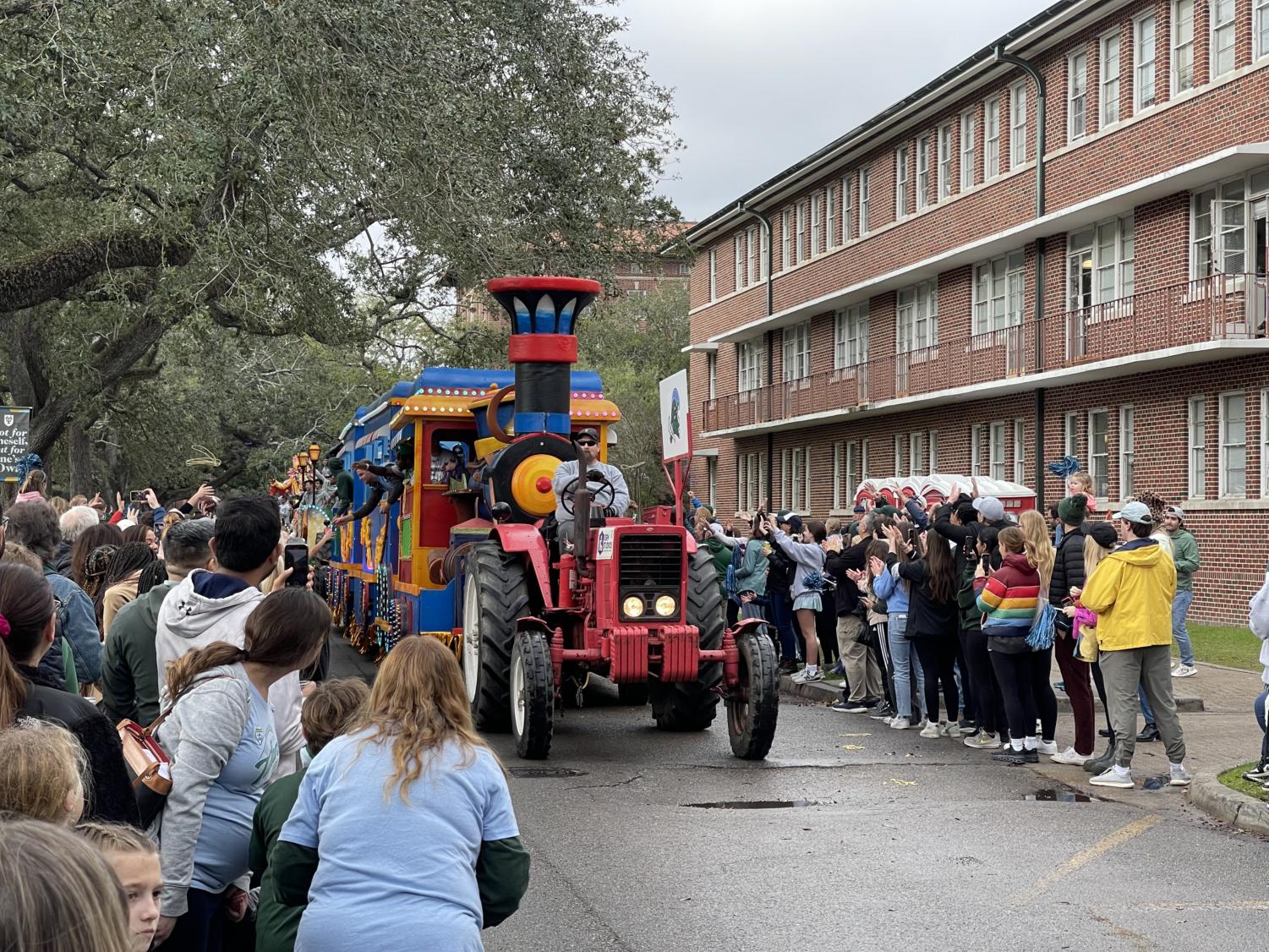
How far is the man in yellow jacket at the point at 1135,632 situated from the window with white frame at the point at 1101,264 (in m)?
18.0

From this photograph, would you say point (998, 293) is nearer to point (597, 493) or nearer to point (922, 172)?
point (922, 172)

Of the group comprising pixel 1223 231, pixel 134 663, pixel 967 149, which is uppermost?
pixel 967 149

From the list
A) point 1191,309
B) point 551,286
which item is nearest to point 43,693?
point 551,286

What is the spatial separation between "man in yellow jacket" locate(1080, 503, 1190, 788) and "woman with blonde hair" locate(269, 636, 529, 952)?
740 centimetres

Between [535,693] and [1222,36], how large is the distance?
62.8 feet

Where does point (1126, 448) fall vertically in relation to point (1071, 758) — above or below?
above

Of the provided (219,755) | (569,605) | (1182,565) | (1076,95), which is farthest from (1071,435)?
(219,755)

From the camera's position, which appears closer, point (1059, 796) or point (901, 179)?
point (1059, 796)

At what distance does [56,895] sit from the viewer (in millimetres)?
1624

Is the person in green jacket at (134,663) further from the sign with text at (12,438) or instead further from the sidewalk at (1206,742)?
the sign with text at (12,438)

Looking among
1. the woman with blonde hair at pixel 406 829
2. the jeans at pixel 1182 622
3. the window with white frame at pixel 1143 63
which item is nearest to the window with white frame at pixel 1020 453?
the window with white frame at pixel 1143 63

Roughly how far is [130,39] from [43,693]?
1154 centimetres

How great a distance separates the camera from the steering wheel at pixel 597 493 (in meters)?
12.0

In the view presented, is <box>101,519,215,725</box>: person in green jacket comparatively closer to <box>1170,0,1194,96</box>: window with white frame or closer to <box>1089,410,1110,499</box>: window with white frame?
<box>1170,0,1194,96</box>: window with white frame
